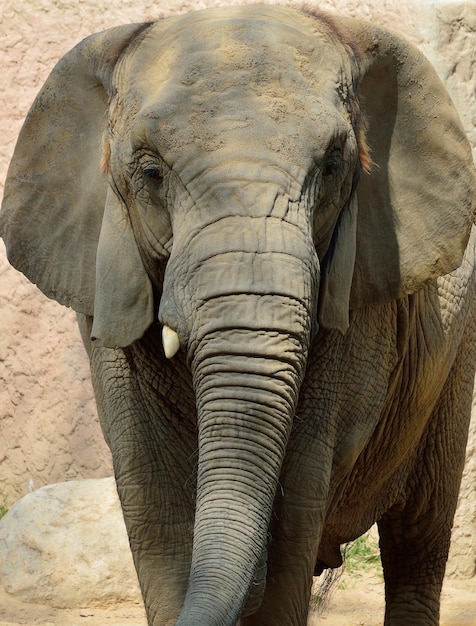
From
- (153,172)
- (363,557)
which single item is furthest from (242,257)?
(363,557)

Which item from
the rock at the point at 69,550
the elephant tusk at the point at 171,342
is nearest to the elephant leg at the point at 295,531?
the elephant tusk at the point at 171,342

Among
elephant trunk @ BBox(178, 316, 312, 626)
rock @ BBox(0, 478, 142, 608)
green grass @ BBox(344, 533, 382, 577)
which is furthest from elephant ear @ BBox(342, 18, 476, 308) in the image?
green grass @ BBox(344, 533, 382, 577)

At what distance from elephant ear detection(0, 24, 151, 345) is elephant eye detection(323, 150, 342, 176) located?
23.3 inches

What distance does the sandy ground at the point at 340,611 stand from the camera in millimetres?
5676

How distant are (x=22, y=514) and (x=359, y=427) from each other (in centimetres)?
266

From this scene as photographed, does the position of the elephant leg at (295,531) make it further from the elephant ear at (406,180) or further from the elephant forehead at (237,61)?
the elephant forehead at (237,61)

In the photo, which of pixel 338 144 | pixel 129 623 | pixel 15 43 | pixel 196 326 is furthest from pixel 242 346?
pixel 15 43

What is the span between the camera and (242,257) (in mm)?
Answer: 3012

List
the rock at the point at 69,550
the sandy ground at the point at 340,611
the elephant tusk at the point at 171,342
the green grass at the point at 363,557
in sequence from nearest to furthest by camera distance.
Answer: the elephant tusk at the point at 171,342 → the sandy ground at the point at 340,611 → the rock at the point at 69,550 → the green grass at the point at 363,557

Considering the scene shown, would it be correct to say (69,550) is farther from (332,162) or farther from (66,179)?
(332,162)

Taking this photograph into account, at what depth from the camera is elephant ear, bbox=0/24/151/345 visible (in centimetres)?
361

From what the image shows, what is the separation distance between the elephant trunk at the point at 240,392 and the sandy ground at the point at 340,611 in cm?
268

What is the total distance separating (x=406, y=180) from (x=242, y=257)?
903 mm

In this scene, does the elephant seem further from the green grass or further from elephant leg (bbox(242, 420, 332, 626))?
the green grass
